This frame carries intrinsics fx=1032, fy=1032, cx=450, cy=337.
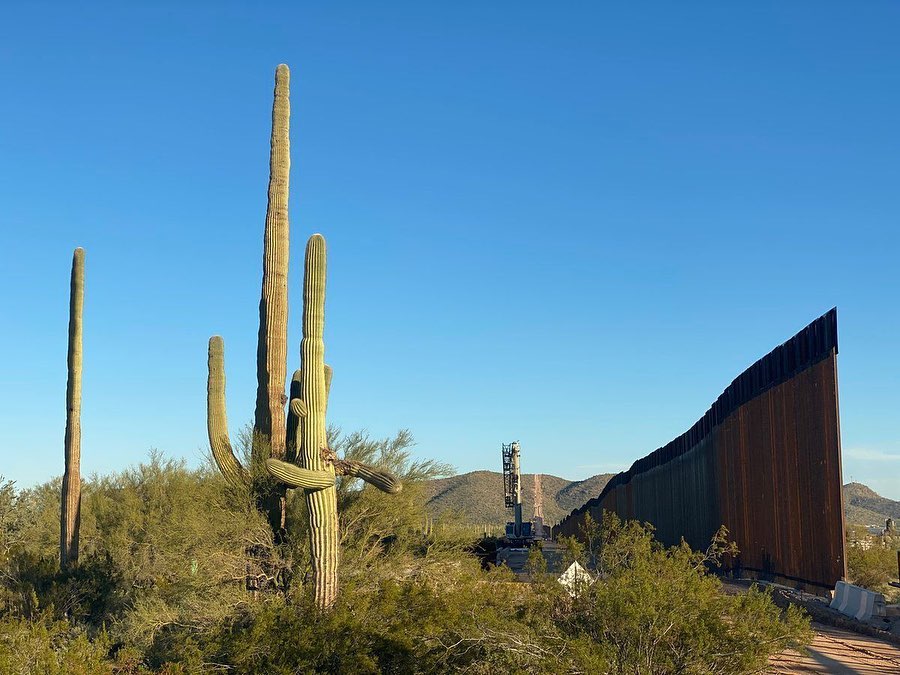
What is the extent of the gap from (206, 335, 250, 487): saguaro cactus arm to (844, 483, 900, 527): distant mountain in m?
100

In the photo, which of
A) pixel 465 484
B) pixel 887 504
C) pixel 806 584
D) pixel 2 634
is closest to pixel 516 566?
pixel 806 584

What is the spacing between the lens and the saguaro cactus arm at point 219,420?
51.1ft

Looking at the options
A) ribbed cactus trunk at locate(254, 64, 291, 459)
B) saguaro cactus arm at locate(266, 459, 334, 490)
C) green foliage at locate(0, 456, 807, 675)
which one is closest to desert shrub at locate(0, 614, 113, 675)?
green foliage at locate(0, 456, 807, 675)

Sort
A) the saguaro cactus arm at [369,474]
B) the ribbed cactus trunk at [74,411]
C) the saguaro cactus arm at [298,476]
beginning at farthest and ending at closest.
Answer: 1. the ribbed cactus trunk at [74,411]
2. the saguaro cactus arm at [369,474]
3. the saguaro cactus arm at [298,476]

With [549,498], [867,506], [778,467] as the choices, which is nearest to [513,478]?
[778,467]

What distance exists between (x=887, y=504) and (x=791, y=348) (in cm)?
11338

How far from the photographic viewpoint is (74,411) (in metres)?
22.6

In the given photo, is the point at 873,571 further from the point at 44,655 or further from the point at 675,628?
the point at 44,655

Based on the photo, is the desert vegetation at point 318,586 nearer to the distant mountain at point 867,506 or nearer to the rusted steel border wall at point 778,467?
the rusted steel border wall at point 778,467

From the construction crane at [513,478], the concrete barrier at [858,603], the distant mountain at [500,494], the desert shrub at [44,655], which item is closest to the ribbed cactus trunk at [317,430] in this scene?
the desert shrub at [44,655]

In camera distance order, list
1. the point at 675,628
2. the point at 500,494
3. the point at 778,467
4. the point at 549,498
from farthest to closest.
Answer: the point at 549,498, the point at 500,494, the point at 778,467, the point at 675,628

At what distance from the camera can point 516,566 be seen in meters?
30.8

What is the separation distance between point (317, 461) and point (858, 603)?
9.98 meters

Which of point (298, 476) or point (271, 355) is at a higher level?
point (271, 355)
